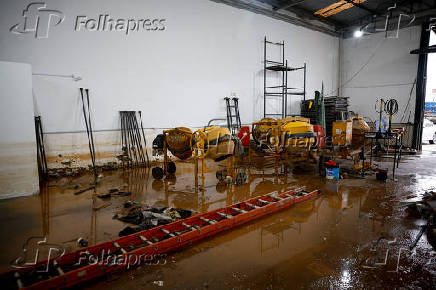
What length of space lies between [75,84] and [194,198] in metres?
4.22

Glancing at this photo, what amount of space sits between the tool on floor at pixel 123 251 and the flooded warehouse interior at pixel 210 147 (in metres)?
0.02

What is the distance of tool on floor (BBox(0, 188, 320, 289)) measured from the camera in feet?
6.57

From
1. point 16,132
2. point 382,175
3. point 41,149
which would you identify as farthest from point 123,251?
point 382,175

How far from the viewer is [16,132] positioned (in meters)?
4.43

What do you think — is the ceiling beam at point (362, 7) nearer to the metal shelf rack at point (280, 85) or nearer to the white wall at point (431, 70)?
the white wall at point (431, 70)

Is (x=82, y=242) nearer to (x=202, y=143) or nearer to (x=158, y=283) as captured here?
(x=158, y=283)

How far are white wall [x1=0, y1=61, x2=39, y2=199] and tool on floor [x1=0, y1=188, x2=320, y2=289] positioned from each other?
3.12 m

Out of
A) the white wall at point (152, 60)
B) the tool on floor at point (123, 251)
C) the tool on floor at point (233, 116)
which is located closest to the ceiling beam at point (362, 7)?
the white wall at point (152, 60)

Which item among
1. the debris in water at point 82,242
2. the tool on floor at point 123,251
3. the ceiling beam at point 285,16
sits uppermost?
the ceiling beam at point 285,16

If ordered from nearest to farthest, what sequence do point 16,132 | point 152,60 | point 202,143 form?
point 16,132, point 202,143, point 152,60

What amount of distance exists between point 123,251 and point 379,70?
1277 centimetres

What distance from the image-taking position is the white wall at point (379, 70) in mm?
10484

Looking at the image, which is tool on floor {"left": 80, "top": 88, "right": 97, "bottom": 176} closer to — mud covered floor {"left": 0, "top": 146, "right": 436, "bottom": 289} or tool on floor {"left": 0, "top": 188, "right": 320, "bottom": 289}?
mud covered floor {"left": 0, "top": 146, "right": 436, "bottom": 289}

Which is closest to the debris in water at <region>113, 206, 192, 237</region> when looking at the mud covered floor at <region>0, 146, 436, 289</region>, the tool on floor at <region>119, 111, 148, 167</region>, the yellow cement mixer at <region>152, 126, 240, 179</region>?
the mud covered floor at <region>0, 146, 436, 289</region>
